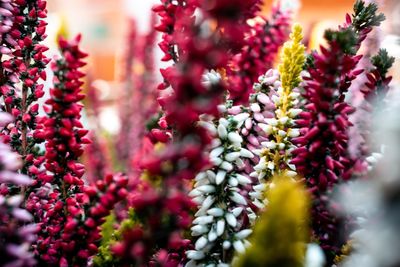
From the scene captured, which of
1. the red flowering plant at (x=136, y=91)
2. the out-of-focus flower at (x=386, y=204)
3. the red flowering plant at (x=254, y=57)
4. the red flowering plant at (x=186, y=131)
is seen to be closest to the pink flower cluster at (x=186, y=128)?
the red flowering plant at (x=186, y=131)

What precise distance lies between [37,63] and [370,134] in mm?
315

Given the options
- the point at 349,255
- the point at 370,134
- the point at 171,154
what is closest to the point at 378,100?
the point at 370,134

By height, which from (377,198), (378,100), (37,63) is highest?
(37,63)

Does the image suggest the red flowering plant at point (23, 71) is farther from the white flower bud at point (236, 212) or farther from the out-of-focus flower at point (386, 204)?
the out-of-focus flower at point (386, 204)

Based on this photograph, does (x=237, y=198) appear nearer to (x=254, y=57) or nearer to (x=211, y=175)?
(x=211, y=175)

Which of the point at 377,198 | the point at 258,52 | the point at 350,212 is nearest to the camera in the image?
the point at 377,198

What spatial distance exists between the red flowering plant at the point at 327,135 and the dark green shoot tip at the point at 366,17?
52mm

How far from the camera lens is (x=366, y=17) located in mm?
500

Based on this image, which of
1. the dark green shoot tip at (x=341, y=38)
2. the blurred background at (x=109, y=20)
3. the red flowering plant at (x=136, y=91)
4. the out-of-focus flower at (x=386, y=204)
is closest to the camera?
the out-of-focus flower at (x=386, y=204)

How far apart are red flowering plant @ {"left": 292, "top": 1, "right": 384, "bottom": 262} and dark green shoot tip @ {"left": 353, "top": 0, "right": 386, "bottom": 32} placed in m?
0.05

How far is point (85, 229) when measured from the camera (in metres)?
0.42

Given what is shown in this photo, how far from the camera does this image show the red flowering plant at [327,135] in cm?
41

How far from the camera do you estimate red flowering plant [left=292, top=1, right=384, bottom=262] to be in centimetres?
41

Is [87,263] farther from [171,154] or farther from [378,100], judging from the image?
[378,100]
